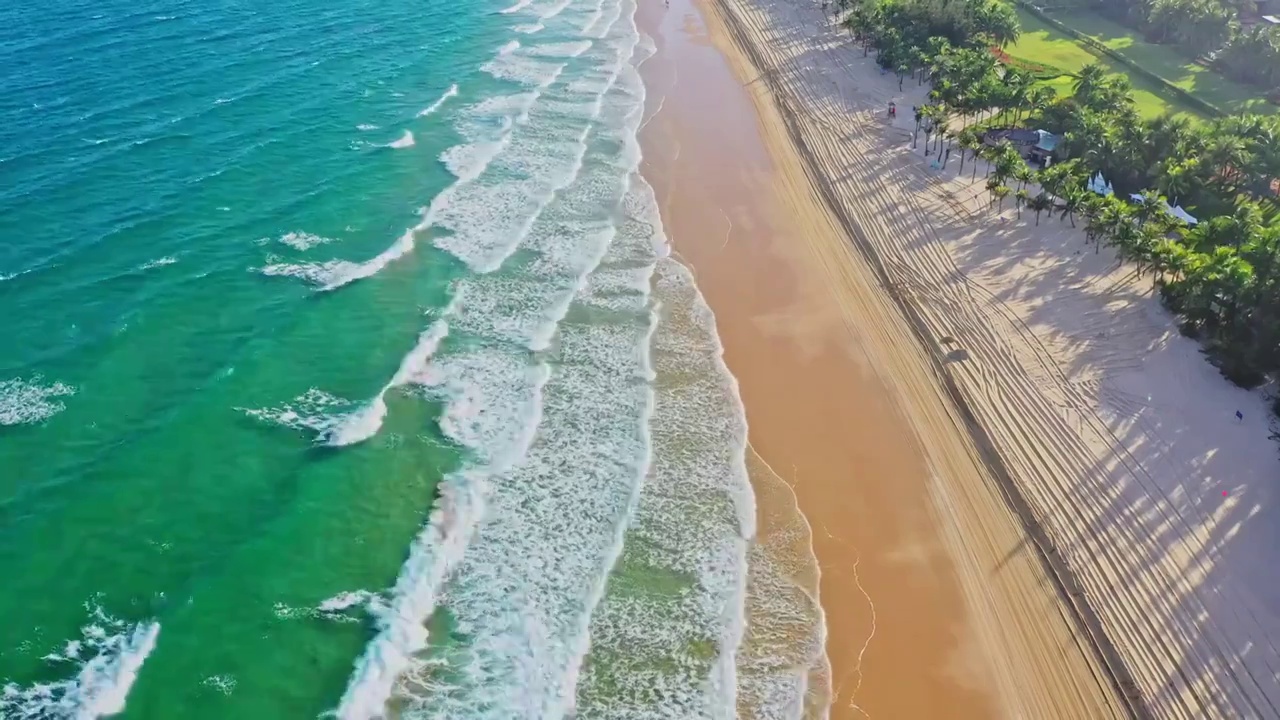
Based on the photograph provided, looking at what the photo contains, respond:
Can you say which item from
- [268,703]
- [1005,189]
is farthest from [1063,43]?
[268,703]

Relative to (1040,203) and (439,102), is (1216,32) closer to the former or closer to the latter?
(1040,203)

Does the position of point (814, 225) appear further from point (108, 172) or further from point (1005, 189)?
point (108, 172)

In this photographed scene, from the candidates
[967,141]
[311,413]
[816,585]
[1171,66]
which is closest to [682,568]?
[816,585]

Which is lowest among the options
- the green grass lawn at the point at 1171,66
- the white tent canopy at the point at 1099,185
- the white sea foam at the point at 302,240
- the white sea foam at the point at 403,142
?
the white sea foam at the point at 302,240

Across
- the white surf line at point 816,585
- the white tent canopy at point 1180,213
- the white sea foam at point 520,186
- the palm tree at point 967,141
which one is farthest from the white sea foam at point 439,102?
the white tent canopy at point 1180,213

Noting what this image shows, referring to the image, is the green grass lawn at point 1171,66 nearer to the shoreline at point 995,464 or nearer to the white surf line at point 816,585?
the shoreline at point 995,464

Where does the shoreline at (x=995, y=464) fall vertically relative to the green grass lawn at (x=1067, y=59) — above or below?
below
